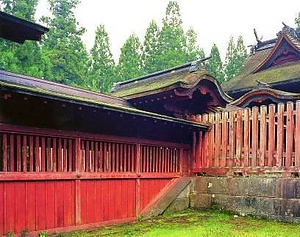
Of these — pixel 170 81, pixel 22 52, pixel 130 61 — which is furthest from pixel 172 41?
pixel 170 81

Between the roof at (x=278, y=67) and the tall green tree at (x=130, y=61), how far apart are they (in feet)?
46.6

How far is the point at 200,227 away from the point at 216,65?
28.3 meters

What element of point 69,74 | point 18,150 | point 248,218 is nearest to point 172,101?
point 248,218

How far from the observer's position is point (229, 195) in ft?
32.8

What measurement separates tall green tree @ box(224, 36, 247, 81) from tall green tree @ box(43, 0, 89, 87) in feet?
44.8

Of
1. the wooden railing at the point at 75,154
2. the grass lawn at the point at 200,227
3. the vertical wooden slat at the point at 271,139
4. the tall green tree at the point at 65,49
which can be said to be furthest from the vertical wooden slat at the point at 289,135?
the tall green tree at the point at 65,49

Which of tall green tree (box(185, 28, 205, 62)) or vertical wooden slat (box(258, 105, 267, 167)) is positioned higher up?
tall green tree (box(185, 28, 205, 62))

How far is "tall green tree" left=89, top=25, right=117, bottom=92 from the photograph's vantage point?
31.4 meters

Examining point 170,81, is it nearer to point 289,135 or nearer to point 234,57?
point 289,135

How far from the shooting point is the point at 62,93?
29.6 ft

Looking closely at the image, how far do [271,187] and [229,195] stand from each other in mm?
1302

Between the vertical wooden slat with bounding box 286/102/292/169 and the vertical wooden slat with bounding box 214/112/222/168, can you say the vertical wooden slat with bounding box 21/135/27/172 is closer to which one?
the vertical wooden slat with bounding box 214/112/222/168

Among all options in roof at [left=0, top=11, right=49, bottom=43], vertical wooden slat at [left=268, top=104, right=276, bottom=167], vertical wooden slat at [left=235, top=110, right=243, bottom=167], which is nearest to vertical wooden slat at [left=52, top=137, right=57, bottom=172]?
roof at [left=0, top=11, right=49, bottom=43]

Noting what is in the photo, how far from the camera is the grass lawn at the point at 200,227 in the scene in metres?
7.28
